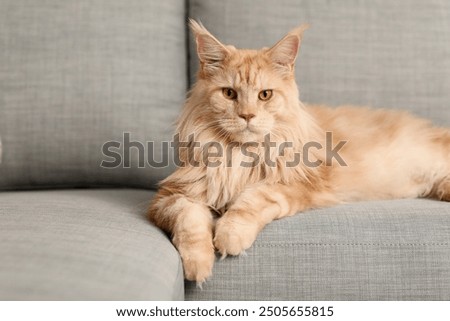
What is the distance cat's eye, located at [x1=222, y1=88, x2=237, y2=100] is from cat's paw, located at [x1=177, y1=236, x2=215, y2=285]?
1.65 ft

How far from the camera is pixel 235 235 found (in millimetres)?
1421

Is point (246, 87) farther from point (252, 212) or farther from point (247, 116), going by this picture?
point (252, 212)

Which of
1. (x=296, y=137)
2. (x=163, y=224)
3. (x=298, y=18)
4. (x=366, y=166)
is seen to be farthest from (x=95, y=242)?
(x=298, y=18)

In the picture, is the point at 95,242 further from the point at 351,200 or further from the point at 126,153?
the point at 351,200

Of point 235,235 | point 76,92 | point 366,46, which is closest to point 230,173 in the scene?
point 235,235

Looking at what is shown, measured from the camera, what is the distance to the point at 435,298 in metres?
1.43

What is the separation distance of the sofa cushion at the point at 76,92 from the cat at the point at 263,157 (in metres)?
0.33

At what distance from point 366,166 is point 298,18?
672mm

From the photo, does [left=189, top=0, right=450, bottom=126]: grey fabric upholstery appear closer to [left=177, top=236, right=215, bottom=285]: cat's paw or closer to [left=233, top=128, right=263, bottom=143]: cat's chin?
[left=233, top=128, right=263, bottom=143]: cat's chin

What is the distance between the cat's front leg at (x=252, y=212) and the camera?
56.1 inches

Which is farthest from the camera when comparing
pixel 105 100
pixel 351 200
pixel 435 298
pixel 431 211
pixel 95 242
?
pixel 105 100

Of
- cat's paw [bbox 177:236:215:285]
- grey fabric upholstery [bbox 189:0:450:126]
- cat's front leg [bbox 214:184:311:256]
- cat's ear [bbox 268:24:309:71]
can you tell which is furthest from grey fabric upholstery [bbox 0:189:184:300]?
grey fabric upholstery [bbox 189:0:450:126]

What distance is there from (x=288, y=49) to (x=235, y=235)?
0.63 meters

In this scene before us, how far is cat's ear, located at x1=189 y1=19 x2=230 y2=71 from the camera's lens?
1681mm
